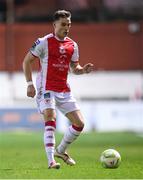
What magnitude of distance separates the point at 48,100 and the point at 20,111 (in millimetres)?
18353

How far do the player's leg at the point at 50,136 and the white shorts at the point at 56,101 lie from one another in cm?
12

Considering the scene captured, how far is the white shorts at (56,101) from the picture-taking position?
36.4 feet

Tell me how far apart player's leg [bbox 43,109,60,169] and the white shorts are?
115 mm

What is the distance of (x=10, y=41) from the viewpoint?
42781 mm

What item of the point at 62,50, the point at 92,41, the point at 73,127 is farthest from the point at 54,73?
the point at 92,41

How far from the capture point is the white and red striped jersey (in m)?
11.2

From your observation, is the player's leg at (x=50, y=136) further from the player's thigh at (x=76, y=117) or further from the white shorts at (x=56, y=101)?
the player's thigh at (x=76, y=117)

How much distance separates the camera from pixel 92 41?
4388 cm

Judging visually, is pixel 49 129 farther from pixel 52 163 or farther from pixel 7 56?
pixel 7 56

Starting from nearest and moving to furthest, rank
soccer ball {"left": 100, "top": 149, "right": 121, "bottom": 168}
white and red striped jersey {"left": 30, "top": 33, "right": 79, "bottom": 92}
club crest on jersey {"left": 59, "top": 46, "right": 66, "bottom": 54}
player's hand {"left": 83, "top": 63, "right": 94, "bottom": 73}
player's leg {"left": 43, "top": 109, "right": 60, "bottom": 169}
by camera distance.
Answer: player's leg {"left": 43, "top": 109, "right": 60, "bottom": 169}
soccer ball {"left": 100, "top": 149, "right": 121, "bottom": 168}
white and red striped jersey {"left": 30, "top": 33, "right": 79, "bottom": 92}
club crest on jersey {"left": 59, "top": 46, "right": 66, "bottom": 54}
player's hand {"left": 83, "top": 63, "right": 94, "bottom": 73}

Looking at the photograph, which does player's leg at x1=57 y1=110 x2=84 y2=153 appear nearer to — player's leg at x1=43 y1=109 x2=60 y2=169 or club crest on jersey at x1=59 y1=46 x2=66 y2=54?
player's leg at x1=43 y1=109 x2=60 y2=169

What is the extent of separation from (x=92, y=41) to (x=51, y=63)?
1290 inches

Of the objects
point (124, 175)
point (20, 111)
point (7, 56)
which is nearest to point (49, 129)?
point (124, 175)

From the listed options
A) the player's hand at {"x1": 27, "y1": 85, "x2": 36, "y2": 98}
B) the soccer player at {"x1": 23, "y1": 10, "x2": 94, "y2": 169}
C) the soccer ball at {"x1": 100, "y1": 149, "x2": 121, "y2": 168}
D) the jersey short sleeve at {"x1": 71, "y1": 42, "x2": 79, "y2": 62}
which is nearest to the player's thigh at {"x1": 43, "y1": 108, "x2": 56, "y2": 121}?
the soccer player at {"x1": 23, "y1": 10, "x2": 94, "y2": 169}
